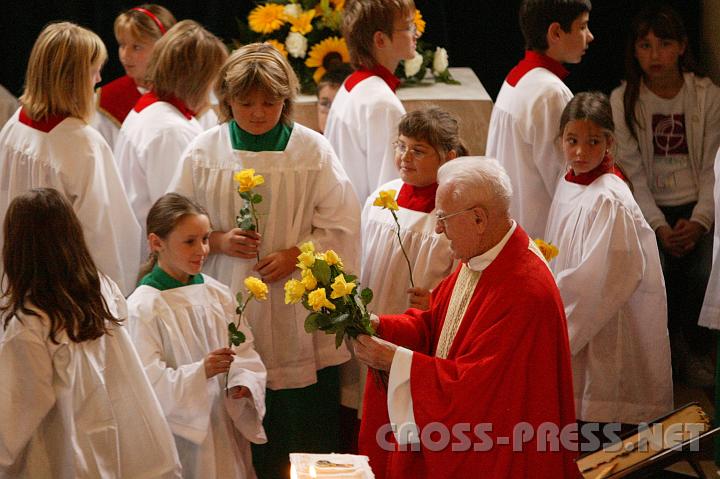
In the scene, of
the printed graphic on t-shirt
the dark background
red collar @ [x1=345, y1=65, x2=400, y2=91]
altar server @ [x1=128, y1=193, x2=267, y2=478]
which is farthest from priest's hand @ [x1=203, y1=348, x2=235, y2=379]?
the dark background

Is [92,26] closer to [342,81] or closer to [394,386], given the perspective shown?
[342,81]

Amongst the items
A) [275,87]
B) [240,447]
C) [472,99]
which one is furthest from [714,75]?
[240,447]

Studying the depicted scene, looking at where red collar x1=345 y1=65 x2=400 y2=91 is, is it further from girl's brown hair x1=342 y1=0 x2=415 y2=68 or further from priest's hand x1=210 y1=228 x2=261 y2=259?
priest's hand x1=210 y1=228 x2=261 y2=259

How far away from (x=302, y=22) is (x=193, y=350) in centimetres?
267

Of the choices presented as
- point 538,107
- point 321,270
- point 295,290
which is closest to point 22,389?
point 295,290

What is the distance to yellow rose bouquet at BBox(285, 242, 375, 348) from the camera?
3.74m

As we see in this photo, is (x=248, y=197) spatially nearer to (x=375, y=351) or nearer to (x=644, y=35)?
(x=375, y=351)

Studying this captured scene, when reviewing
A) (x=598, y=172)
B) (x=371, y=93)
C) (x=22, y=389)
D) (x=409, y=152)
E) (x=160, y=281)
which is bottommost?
(x=22, y=389)

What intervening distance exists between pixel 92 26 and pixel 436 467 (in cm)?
485

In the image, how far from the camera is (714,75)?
663 centimetres

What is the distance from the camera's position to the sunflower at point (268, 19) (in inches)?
257

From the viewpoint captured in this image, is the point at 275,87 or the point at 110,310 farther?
the point at 275,87

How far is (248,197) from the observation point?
4.46 m

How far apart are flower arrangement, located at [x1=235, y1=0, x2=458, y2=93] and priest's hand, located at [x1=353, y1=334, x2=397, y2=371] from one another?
2863mm
